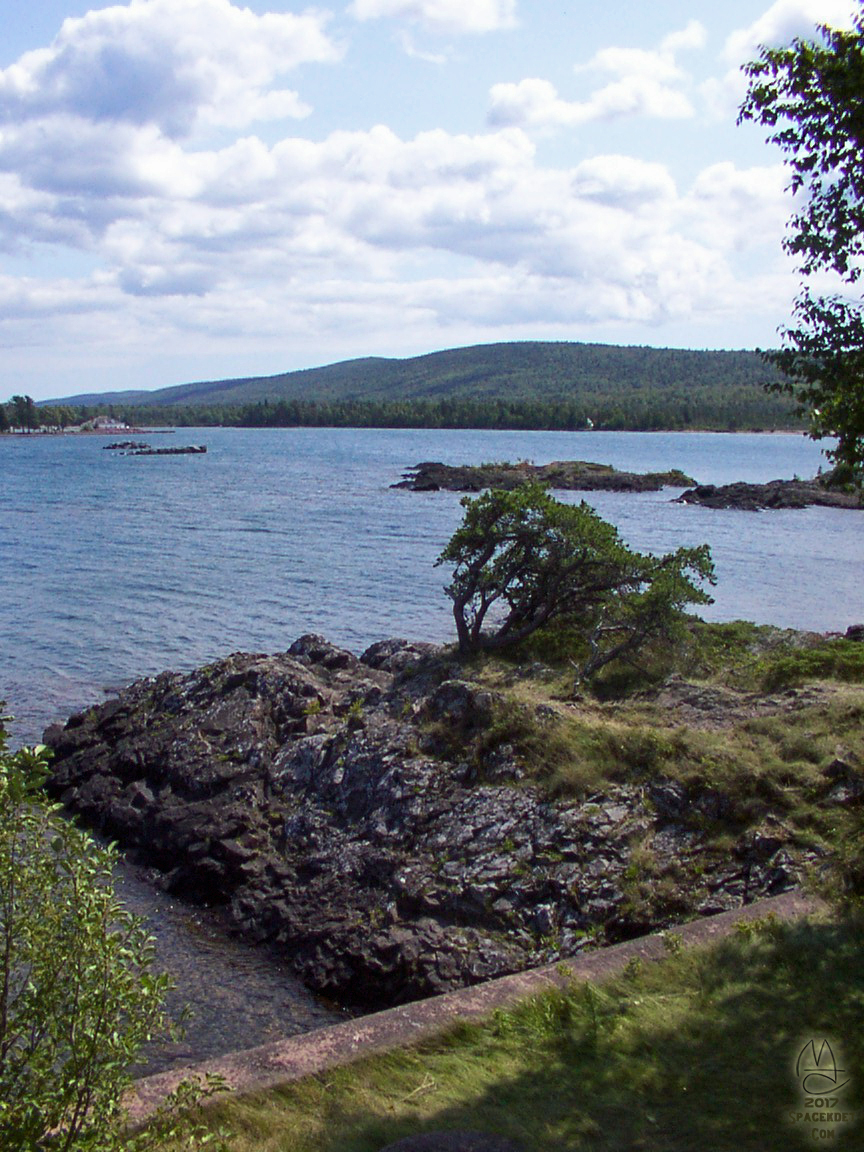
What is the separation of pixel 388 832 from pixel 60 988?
331 inches

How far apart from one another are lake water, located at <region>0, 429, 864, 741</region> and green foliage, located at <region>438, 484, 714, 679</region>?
6.02 meters

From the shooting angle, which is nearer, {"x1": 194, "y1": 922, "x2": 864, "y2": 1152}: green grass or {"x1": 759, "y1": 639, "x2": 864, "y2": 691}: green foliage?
{"x1": 194, "y1": 922, "x2": 864, "y2": 1152}: green grass

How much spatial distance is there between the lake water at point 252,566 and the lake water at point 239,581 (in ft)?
0.36

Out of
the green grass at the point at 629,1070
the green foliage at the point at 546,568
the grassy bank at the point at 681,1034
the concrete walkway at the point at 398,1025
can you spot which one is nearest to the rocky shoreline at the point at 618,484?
the green foliage at the point at 546,568

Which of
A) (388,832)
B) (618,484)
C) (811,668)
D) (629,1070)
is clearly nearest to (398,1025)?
(629,1070)

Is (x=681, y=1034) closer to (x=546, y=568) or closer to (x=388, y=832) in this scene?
(x=388, y=832)

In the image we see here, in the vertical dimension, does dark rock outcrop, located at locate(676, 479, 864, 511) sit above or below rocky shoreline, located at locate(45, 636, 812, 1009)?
above

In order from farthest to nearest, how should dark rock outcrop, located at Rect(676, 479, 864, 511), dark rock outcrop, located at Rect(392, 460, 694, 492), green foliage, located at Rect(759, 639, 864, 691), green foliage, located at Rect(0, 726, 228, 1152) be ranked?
dark rock outcrop, located at Rect(392, 460, 694, 492) → dark rock outcrop, located at Rect(676, 479, 864, 511) → green foliage, located at Rect(759, 639, 864, 691) → green foliage, located at Rect(0, 726, 228, 1152)

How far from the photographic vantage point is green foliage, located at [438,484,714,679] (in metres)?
18.9

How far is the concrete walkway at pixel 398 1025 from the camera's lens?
603cm

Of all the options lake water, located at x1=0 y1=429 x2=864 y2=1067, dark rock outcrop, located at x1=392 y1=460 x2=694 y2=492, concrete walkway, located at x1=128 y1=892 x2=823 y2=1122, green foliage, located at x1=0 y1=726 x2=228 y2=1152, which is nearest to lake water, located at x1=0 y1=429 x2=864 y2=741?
lake water, located at x1=0 y1=429 x2=864 y2=1067

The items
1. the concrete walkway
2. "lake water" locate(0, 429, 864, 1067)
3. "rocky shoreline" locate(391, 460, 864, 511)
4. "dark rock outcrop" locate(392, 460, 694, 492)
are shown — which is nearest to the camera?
the concrete walkway

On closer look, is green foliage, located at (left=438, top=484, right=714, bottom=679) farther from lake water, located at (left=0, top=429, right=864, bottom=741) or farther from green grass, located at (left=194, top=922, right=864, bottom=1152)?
green grass, located at (left=194, top=922, right=864, bottom=1152)

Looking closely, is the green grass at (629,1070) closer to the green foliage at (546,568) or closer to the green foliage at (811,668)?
the green foliage at (811,668)
